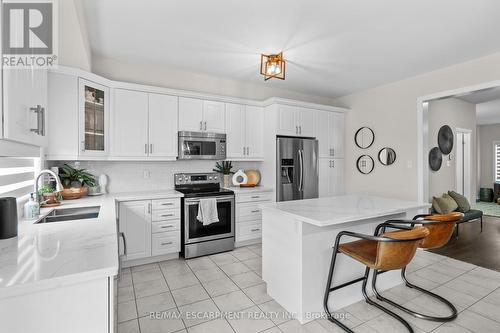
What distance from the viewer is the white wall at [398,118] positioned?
11.2 ft

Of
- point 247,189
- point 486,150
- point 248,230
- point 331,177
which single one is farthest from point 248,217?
point 486,150

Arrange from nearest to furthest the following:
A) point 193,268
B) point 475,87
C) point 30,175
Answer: point 30,175 < point 193,268 < point 475,87

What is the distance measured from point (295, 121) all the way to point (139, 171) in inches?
104

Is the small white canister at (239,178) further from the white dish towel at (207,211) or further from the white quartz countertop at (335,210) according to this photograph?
the white quartz countertop at (335,210)

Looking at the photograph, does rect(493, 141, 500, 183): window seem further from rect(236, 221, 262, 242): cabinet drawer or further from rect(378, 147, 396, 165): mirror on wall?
rect(236, 221, 262, 242): cabinet drawer

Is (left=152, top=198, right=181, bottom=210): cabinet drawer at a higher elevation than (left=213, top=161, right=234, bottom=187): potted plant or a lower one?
lower

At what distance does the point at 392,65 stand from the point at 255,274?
134 inches

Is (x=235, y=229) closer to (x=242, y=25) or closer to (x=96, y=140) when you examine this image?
(x=96, y=140)

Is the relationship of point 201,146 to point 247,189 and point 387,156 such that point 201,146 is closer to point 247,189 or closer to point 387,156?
point 247,189

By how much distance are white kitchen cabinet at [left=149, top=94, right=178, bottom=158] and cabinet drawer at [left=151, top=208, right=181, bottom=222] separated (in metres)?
0.77

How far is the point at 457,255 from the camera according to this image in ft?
11.3

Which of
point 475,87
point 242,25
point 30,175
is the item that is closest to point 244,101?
point 242,25

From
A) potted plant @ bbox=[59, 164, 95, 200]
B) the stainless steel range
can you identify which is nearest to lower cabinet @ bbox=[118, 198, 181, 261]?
the stainless steel range

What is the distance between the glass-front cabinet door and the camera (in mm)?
2818
